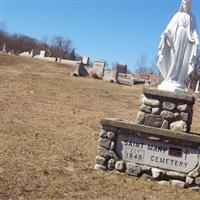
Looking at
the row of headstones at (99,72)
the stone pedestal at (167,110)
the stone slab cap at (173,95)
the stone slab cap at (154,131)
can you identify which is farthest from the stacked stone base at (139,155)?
the row of headstones at (99,72)

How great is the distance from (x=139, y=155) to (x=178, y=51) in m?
2.09

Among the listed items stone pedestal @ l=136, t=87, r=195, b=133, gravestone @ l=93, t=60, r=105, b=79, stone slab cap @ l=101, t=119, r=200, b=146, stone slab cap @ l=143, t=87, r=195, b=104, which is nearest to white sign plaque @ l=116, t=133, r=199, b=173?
stone slab cap @ l=101, t=119, r=200, b=146

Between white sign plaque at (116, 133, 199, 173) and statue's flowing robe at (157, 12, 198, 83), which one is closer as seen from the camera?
white sign plaque at (116, 133, 199, 173)

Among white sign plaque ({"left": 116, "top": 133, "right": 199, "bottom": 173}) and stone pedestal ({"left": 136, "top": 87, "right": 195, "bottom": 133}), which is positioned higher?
stone pedestal ({"left": 136, "top": 87, "right": 195, "bottom": 133})

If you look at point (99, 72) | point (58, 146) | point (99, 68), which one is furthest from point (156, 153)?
point (99, 68)

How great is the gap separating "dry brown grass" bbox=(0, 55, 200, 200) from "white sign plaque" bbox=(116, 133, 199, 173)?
437mm

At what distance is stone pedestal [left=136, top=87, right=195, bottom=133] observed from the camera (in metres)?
9.75

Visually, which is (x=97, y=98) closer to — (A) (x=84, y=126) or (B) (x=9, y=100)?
(B) (x=9, y=100)

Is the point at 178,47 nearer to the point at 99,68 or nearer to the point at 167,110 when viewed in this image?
the point at 167,110

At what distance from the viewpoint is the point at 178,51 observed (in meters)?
10.1

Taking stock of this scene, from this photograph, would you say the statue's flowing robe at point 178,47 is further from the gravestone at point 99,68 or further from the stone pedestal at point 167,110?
the gravestone at point 99,68

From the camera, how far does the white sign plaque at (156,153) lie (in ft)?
31.0

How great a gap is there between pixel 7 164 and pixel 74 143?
3.22m

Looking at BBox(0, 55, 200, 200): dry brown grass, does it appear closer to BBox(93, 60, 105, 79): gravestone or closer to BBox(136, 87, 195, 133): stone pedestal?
BBox(136, 87, 195, 133): stone pedestal
